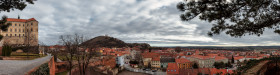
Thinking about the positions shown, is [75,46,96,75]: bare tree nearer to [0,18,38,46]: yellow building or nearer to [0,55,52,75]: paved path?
[0,55,52,75]: paved path

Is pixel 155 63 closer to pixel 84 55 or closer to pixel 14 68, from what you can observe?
pixel 84 55

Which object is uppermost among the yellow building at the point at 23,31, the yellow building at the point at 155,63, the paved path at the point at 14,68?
the yellow building at the point at 23,31

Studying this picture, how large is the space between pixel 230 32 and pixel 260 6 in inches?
74.7

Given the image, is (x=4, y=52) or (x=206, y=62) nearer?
(x=4, y=52)

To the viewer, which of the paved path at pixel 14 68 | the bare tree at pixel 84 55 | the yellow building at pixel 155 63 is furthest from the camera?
the yellow building at pixel 155 63

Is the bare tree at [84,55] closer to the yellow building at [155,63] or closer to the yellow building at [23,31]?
the yellow building at [23,31]

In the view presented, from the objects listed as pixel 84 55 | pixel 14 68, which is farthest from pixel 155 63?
pixel 14 68

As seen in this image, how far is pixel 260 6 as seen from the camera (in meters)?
5.79

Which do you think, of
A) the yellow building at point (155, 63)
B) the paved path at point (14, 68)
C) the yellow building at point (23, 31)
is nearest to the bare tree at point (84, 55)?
the paved path at point (14, 68)

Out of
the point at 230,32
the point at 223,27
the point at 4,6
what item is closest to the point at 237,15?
the point at 223,27

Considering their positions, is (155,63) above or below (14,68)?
below

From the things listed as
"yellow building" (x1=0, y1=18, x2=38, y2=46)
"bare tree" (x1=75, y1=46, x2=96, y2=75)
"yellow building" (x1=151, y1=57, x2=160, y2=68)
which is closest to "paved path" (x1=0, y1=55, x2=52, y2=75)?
"bare tree" (x1=75, y1=46, x2=96, y2=75)

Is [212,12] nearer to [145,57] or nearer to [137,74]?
[137,74]

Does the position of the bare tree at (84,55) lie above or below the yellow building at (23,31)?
below
